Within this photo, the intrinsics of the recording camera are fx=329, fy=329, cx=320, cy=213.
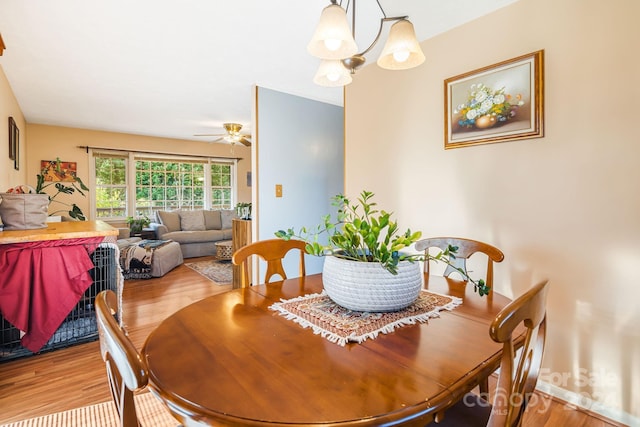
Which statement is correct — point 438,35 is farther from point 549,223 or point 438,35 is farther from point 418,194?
point 549,223

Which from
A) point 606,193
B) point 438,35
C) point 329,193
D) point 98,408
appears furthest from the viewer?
point 329,193

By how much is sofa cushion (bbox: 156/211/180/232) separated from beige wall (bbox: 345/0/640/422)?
498 cm

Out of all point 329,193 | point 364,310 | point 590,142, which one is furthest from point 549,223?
point 329,193

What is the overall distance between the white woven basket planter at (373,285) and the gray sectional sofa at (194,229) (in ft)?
16.8

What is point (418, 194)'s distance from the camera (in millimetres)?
2422

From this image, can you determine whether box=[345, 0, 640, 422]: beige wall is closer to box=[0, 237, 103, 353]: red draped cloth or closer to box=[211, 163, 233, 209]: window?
box=[0, 237, 103, 353]: red draped cloth

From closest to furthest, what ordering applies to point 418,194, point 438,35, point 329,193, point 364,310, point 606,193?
point 364,310 → point 606,193 → point 438,35 → point 418,194 → point 329,193

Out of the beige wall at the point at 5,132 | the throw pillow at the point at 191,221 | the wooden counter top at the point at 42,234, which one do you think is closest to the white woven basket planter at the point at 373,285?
the wooden counter top at the point at 42,234

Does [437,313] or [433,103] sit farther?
[433,103]

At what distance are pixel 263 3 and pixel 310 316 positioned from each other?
5.98ft

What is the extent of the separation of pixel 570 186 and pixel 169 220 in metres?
5.79

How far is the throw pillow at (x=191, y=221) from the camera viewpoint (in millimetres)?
6043

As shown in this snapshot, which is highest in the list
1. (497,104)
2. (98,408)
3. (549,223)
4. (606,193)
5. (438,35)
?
(438,35)

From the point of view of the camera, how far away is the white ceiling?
6.52 feet
